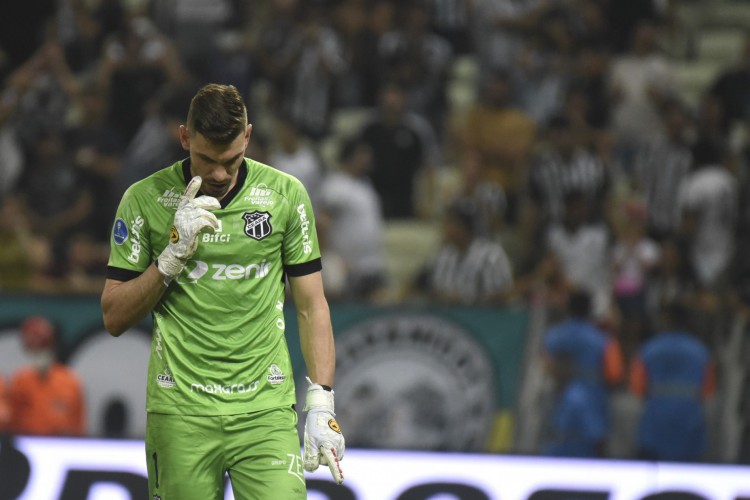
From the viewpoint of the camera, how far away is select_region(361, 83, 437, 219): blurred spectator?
46.0 ft

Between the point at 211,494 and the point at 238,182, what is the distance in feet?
3.97

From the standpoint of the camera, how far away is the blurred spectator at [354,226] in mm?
12867

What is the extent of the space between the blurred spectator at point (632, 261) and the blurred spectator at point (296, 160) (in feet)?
9.60

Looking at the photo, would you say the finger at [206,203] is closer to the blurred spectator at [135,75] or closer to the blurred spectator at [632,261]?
the blurred spectator at [632,261]

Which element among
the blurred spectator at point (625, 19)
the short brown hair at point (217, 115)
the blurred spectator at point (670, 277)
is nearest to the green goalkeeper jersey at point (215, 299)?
the short brown hair at point (217, 115)

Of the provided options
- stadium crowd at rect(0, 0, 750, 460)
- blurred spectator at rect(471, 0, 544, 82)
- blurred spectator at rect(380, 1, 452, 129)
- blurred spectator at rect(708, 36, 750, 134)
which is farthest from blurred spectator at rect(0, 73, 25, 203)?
blurred spectator at rect(708, 36, 750, 134)

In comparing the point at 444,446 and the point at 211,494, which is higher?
the point at 211,494

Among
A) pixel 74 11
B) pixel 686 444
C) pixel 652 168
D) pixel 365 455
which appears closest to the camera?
pixel 365 455

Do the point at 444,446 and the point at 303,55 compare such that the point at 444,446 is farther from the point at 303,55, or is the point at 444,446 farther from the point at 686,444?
the point at 303,55

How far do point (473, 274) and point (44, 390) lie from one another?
3.69m

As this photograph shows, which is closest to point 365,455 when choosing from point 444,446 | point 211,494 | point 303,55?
point 211,494

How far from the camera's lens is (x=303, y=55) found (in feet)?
50.7

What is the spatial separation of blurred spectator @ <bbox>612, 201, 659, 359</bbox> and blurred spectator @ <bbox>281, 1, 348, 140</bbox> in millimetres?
3901

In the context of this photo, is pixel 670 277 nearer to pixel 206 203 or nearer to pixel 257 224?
pixel 257 224
